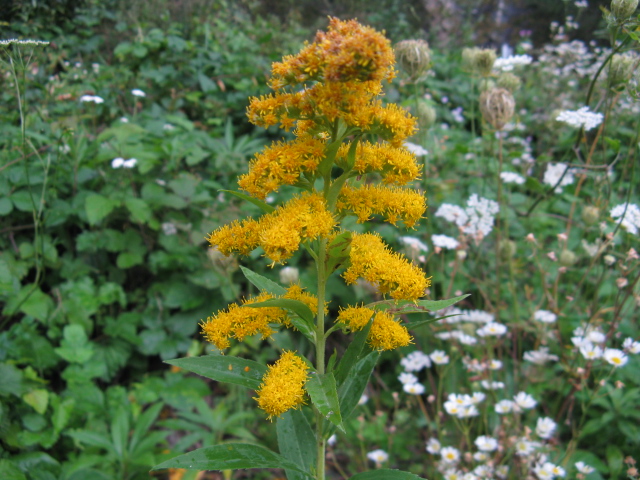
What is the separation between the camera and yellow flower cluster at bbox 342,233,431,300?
3.67ft

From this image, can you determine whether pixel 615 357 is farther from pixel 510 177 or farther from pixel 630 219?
pixel 510 177

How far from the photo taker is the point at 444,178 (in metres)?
3.40

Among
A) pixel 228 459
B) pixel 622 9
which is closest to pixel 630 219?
pixel 622 9

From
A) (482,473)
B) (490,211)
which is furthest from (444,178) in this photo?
(482,473)

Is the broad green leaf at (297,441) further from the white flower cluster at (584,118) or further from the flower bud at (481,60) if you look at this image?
the flower bud at (481,60)

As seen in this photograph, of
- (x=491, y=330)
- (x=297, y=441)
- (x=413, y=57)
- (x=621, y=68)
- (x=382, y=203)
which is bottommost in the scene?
(x=491, y=330)

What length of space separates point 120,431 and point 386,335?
4.90 feet

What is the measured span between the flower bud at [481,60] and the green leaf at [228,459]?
7.32ft

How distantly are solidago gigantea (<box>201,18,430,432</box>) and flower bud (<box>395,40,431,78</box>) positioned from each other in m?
1.35

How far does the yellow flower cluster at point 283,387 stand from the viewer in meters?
1.05

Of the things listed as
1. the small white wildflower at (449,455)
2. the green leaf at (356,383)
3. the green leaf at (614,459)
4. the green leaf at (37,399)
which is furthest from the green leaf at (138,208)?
the green leaf at (614,459)

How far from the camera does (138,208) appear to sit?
2762 mm

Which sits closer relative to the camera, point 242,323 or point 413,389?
point 242,323

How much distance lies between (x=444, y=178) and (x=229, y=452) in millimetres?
2703
